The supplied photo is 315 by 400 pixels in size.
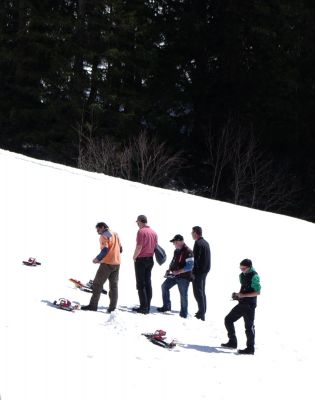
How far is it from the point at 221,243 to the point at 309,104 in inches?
887

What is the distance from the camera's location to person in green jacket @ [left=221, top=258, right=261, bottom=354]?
32.6ft

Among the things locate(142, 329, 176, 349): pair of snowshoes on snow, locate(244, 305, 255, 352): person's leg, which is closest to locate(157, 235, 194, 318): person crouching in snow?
locate(244, 305, 255, 352): person's leg

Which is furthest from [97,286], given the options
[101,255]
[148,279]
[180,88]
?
[180,88]

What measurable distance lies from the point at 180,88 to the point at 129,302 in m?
28.4

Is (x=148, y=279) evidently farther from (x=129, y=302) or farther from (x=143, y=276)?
(x=129, y=302)

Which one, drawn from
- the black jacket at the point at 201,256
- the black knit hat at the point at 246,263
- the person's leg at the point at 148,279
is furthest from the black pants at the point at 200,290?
the black knit hat at the point at 246,263

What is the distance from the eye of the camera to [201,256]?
11320 millimetres

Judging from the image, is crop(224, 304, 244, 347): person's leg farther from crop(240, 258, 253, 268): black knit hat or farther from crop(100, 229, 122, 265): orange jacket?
crop(100, 229, 122, 265): orange jacket

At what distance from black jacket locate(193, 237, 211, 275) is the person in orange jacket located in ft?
5.36

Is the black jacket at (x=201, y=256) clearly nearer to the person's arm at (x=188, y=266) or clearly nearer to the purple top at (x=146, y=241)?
the person's arm at (x=188, y=266)

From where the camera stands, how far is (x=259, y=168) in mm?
34781

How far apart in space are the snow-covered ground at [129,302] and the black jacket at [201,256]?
0.93m

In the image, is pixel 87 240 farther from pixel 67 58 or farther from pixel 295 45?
pixel 295 45

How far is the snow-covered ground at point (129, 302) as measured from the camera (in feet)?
25.1
